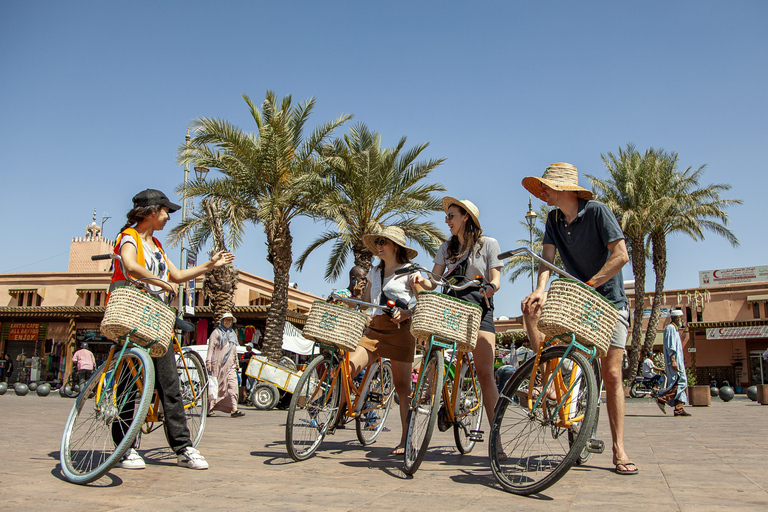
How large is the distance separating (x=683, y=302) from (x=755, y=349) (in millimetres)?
6599

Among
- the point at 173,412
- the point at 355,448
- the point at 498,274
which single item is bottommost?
the point at 355,448

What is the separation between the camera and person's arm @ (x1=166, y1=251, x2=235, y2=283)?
430 cm

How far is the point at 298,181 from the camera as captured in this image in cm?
1831

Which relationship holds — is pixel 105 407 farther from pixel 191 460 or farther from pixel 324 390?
pixel 324 390

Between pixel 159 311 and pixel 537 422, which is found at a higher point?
pixel 159 311

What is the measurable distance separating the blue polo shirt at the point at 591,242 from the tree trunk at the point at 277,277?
15.2 metres

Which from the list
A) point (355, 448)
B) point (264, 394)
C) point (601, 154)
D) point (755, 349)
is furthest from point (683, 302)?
point (355, 448)

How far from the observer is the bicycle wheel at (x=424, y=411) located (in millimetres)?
3814

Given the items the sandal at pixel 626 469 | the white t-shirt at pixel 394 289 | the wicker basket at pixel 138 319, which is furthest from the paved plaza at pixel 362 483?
the white t-shirt at pixel 394 289

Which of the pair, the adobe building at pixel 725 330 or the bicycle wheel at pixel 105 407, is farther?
the adobe building at pixel 725 330

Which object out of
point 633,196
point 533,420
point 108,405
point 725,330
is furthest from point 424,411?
point 725,330

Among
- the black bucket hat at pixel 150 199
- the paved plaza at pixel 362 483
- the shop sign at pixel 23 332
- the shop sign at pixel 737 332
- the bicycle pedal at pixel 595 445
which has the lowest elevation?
the paved plaza at pixel 362 483

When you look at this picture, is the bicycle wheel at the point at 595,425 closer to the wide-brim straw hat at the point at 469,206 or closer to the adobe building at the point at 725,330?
the wide-brim straw hat at the point at 469,206

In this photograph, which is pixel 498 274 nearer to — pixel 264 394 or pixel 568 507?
pixel 568 507
